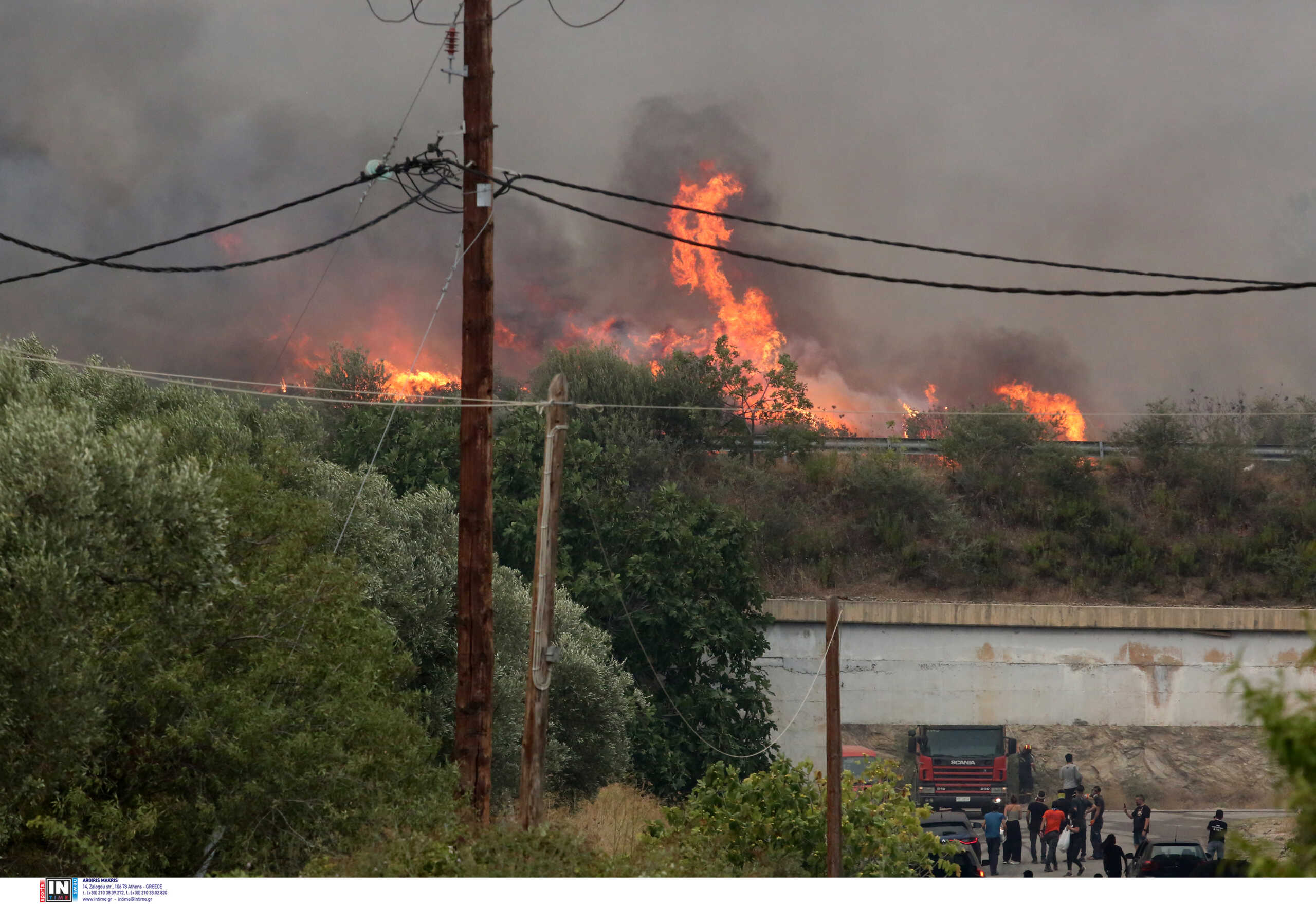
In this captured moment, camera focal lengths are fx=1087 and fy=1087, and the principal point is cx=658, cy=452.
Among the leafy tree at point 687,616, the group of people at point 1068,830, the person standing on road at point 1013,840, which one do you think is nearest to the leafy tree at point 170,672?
the group of people at point 1068,830

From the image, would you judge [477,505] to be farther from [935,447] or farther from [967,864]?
[935,447]

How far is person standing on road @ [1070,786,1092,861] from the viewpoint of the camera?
25406 millimetres

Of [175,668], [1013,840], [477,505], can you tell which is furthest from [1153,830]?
[175,668]

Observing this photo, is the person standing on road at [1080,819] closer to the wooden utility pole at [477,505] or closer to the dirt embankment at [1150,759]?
the dirt embankment at [1150,759]

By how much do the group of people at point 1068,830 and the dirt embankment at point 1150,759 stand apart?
8.36 metres

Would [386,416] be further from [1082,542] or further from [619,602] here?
[1082,542]

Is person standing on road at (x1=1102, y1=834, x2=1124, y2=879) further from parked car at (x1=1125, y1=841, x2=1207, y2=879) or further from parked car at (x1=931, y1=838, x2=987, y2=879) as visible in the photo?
parked car at (x1=931, y1=838, x2=987, y2=879)

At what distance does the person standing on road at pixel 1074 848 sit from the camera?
25.0 meters

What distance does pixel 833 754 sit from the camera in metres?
18.4

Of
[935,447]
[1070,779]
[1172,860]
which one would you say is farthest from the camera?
[935,447]

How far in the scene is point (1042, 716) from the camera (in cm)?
3628

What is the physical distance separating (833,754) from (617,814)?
27.8 ft

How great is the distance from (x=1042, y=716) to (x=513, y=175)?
95.5ft

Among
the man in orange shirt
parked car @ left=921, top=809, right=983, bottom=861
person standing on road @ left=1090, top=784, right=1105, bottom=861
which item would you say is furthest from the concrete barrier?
Result: parked car @ left=921, top=809, right=983, bottom=861
